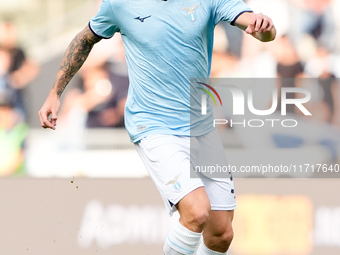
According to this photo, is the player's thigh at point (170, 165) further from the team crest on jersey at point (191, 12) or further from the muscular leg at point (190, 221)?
the team crest on jersey at point (191, 12)

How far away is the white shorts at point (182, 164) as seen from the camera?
3416mm

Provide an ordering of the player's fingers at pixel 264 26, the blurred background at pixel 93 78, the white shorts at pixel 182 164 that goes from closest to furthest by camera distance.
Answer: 1. the player's fingers at pixel 264 26
2. the white shorts at pixel 182 164
3. the blurred background at pixel 93 78

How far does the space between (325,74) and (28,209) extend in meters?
3.64

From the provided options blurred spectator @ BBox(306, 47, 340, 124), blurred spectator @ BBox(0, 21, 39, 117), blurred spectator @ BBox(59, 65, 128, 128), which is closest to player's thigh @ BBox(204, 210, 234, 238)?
blurred spectator @ BBox(59, 65, 128, 128)

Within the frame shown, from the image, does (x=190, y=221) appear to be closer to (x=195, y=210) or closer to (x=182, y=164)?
(x=195, y=210)

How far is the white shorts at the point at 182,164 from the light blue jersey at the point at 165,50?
8 centimetres

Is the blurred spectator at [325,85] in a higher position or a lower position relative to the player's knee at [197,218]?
lower

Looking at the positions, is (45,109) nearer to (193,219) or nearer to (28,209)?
(193,219)

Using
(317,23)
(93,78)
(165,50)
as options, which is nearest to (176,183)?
(165,50)

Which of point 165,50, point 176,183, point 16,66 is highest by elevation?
point 165,50

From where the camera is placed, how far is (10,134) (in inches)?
254

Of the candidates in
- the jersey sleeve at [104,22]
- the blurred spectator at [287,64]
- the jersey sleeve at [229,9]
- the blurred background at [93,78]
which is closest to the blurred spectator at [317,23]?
the blurred background at [93,78]

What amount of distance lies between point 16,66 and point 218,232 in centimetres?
Result: 374

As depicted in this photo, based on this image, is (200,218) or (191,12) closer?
(200,218)
